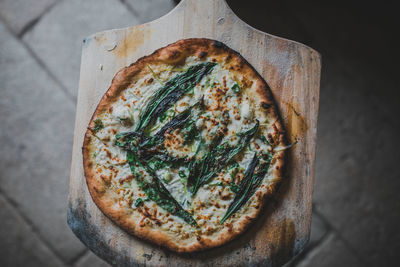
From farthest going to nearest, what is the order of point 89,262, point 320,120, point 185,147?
point 320,120, point 89,262, point 185,147

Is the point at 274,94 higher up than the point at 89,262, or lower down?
higher up

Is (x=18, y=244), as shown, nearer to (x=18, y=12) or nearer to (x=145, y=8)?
(x=18, y=12)

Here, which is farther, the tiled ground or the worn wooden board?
the tiled ground

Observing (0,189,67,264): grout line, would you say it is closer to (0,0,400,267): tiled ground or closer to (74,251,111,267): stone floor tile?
(0,0,400,267): tiled ground

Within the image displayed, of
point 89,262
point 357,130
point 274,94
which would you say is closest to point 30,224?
point 89,262

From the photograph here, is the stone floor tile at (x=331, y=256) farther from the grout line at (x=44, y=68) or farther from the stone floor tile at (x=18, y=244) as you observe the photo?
the grout line at (x=44, y=68)

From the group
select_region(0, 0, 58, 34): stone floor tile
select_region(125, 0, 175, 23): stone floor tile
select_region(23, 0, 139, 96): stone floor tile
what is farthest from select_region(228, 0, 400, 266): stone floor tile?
select_region(0, 0, 58, 34): stone floor tile

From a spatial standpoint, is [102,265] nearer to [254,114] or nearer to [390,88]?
[254,114]

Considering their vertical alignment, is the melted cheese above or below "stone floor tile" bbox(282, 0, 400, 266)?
above
